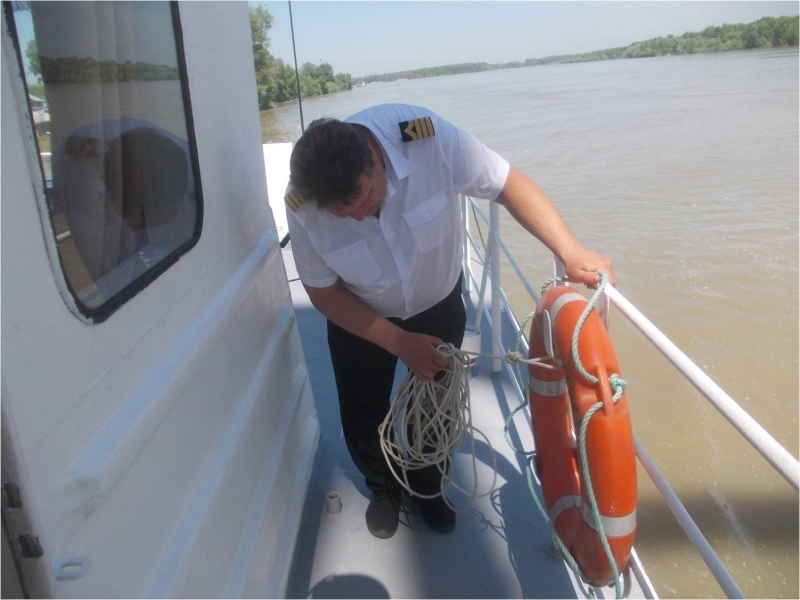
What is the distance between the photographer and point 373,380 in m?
1.96

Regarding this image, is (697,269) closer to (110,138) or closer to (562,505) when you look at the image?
(562,505)

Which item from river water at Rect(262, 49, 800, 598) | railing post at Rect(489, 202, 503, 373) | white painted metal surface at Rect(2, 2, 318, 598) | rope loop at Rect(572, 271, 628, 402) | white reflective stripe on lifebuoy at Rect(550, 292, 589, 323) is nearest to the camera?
white painted metal surface at Rect(2, 2, 318, 598)

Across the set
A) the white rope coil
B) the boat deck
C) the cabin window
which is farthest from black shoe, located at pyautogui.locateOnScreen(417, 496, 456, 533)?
the cabin window

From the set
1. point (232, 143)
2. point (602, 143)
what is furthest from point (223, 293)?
point (602, 143)

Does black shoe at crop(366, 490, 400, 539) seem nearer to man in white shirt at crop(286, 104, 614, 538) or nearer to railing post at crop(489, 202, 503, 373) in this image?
man in white shirt at crop(286, 104, 614, 538)

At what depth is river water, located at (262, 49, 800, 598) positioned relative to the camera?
321cm

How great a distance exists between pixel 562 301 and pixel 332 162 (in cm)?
67

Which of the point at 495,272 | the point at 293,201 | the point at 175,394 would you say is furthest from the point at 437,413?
the point at 495,272

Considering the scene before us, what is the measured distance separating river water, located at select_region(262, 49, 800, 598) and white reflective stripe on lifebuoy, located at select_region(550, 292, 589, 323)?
204 centimetres

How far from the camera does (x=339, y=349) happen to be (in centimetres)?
192

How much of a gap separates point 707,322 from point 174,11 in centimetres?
560

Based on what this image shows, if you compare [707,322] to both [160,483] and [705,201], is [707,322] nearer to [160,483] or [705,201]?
[705,201]

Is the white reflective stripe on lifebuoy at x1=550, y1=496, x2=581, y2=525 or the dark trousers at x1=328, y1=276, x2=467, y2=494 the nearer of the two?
the white reflective stripe on lifebuoy at x1=550, y1=496, x2=581, y2=525

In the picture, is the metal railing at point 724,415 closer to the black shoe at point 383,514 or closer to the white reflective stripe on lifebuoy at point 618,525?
the white reflective stripe on lifebuoy at point 618,525
